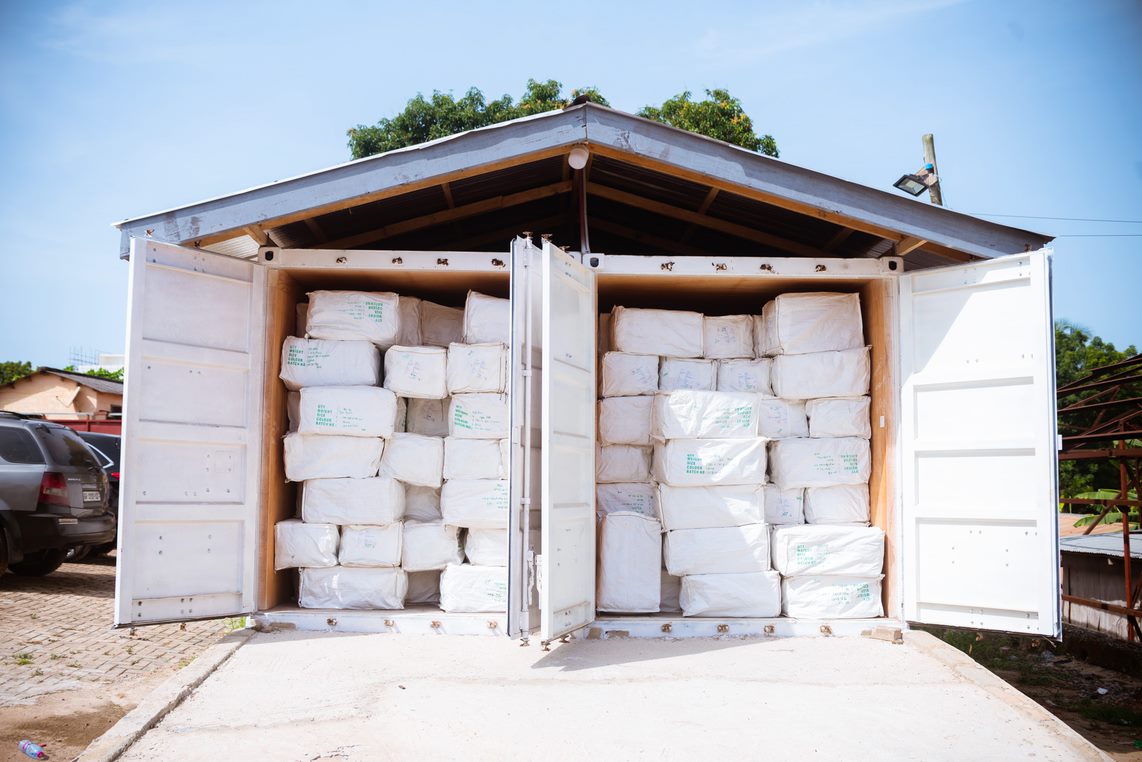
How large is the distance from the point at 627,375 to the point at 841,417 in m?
1.70

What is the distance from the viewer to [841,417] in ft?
23.1

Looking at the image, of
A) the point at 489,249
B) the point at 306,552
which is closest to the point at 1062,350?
the point at 489,249

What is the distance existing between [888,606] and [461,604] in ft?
10.6

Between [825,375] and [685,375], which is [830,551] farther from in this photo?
[685,375]

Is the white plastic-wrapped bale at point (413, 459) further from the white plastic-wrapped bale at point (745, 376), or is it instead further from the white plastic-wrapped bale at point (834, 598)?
the white plastic-wrapped bale at point (834, 598)

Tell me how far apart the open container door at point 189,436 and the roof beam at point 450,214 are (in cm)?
115

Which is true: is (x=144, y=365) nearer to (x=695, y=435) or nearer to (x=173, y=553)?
(x=173, y=553)

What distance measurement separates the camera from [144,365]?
6.10 m

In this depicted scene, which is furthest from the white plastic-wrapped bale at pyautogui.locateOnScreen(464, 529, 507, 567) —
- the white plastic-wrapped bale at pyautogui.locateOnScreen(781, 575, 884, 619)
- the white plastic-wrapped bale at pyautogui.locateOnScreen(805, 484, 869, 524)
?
the white plastic-wrapped bale at pyautogui.locateOnScreen(805, 484, 869, 524)

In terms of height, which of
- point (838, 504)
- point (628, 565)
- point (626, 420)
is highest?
point (626, 420)

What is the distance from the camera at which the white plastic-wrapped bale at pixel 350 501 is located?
22.2 feet

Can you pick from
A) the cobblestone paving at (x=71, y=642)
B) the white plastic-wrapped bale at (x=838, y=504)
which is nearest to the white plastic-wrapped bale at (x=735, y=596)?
the white plastic-wrapped bale at (x=838, y=504)

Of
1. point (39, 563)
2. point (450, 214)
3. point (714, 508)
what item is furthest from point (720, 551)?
point (39, 563)

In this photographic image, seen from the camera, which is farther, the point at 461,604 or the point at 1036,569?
the point at 461,604
